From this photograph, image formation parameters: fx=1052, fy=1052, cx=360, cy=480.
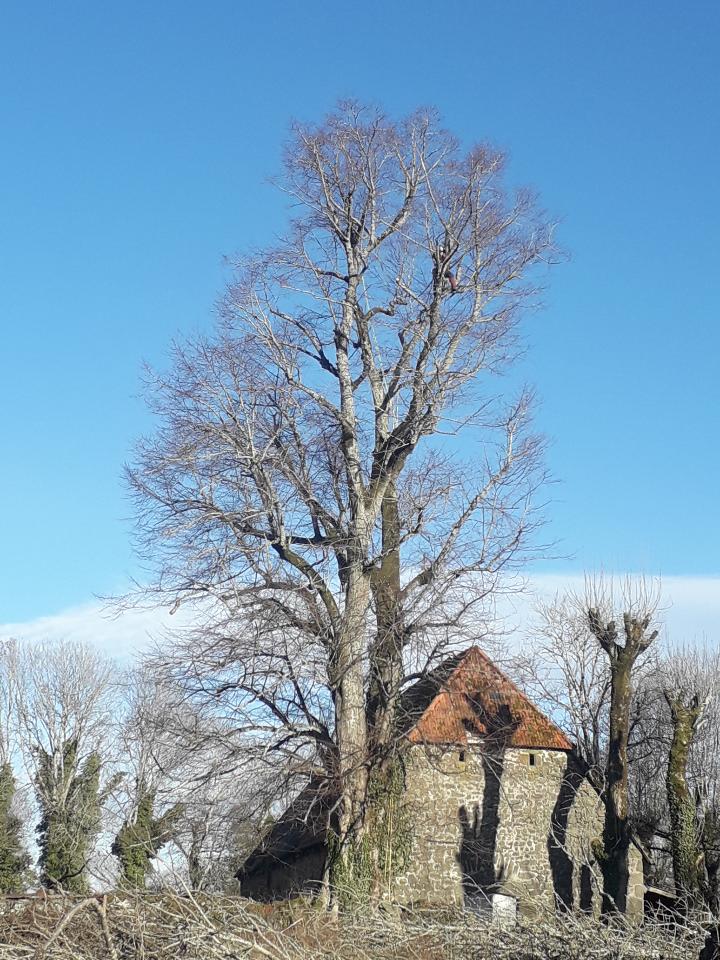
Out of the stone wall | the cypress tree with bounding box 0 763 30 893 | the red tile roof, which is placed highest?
the red tile roof

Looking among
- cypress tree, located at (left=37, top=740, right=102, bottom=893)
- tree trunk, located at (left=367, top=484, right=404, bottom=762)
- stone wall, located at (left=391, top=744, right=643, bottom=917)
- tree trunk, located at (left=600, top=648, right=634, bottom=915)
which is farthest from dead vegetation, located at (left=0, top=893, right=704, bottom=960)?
cypress tree, located at (left=37, top=740, right=102, bottom=893)

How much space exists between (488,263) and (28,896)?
626 inches

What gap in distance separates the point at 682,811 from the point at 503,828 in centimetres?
397

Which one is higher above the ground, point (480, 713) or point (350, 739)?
point (480, 713)

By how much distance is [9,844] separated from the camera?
34.6 meters

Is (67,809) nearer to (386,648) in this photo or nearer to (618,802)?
(618,802)

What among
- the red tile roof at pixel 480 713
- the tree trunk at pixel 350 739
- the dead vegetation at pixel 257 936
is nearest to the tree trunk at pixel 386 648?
the tree trunk at pixel 350 739

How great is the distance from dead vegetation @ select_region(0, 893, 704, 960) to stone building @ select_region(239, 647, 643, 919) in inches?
520

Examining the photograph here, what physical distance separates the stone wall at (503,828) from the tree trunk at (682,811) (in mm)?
1523

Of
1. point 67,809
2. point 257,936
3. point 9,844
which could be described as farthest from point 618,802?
point 9,844

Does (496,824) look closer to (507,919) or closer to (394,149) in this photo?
(394,149)

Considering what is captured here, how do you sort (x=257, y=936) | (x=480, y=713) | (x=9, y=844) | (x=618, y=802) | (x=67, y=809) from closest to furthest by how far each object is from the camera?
1. (x=257, y=936)
2. (x=618, y=802)
3. (x=480, y=713)
4. (x=9, y=844)
5. (x=67, y=809)

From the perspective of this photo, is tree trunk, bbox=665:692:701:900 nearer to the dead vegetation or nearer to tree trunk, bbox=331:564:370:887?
tree trunk, bbox=331:564:370:887

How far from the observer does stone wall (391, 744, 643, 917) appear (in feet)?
75.1
